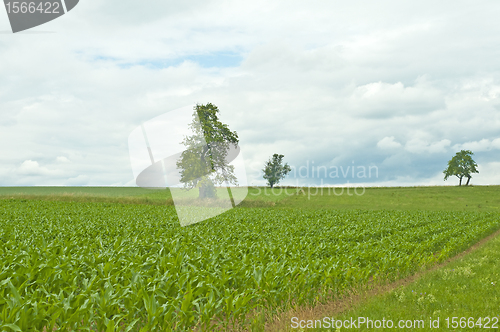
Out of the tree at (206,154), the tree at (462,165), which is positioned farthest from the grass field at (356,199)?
the tree at (462,165)

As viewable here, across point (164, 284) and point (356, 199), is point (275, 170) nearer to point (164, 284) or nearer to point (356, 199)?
point (356, 199)

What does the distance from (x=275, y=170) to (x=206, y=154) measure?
2382 inches

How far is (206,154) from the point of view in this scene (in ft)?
153

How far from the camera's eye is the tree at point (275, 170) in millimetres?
103062

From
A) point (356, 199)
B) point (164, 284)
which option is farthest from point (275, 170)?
point (164, 284)

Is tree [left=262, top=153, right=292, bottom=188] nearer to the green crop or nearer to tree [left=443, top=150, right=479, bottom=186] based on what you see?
tree [left=443, top=150, right=479, bottom=186]

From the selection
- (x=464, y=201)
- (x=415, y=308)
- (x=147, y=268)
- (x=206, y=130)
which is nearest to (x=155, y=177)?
(x=147, y=268)

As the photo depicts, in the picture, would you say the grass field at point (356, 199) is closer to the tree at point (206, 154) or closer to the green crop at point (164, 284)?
the tree at point (206, 154)

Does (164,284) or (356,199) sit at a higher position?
(164,284)

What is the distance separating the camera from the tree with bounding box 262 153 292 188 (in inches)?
Result: 4058

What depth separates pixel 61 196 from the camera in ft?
155

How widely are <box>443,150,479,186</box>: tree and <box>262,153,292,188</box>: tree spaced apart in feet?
152

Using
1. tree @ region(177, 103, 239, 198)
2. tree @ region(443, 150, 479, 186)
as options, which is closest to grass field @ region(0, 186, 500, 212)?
tree @ region(177, 103, 239, 198)

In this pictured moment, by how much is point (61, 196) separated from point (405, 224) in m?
44.8
